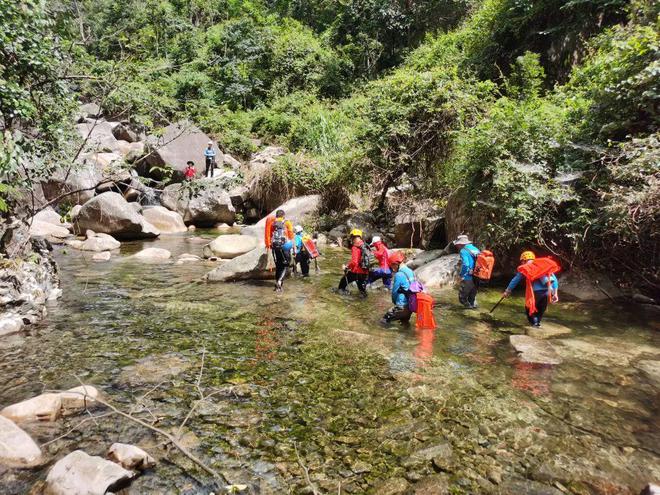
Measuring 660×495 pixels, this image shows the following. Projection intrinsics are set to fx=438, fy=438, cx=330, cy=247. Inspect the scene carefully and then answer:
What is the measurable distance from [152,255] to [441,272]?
9.36 meters

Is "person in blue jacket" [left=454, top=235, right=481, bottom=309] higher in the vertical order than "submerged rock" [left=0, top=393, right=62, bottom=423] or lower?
higher

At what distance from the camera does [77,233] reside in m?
17.7

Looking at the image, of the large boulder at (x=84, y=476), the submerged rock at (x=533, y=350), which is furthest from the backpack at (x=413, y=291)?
the large boulder at (x=84, y=476)

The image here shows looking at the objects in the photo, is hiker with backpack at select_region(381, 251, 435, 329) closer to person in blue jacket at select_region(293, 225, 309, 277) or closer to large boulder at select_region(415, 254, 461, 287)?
large boulder at select_region(415, 254, 461, 287)

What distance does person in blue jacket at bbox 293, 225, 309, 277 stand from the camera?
1233 cm

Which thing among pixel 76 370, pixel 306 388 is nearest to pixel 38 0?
pixel 76 370

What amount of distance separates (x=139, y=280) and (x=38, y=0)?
6845 millimetres

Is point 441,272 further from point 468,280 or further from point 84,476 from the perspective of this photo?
point 84,476

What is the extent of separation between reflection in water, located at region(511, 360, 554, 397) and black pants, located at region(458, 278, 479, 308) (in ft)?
10.2

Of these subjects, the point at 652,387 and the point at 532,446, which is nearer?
the point at 532,446

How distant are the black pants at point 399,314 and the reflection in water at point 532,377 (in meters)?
2.23

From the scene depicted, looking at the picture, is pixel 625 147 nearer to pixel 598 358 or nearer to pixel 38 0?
pixel 598 358

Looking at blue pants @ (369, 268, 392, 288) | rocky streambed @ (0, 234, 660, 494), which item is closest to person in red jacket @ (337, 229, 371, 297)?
blue pants @ (369, 268, 392, 288)

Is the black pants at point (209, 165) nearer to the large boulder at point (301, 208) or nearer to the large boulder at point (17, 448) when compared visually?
the large boulder at point (301, 208)
